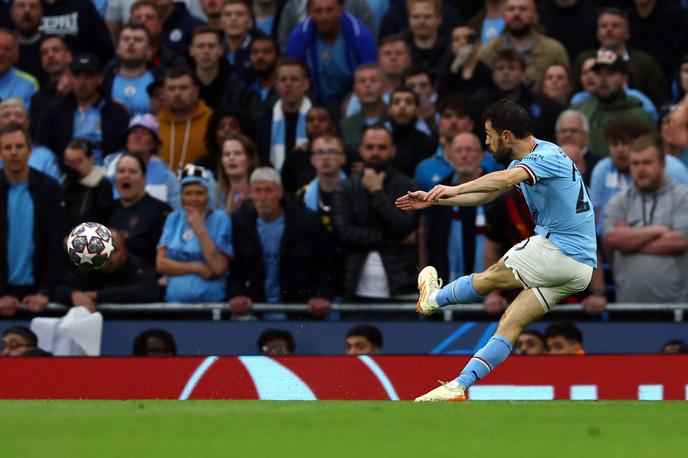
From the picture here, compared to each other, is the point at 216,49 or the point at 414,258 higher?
the point at 216,49

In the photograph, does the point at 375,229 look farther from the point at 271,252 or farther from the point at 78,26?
the point at 78,26

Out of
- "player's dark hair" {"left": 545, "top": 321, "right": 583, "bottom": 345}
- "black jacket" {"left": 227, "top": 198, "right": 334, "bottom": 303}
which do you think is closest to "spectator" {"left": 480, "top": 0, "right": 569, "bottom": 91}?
"black jacket" {"left": 227, "top": 198, "right": 334, "bottom": 303}

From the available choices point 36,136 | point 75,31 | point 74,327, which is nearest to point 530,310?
point 74,327

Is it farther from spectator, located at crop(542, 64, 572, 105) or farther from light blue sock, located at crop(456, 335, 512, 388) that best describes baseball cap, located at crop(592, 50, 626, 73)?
light blue sock, located at crop(456, 335, 512, 388)

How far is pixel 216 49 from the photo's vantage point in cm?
1611

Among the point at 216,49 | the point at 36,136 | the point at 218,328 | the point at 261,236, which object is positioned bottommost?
the point at 218,328

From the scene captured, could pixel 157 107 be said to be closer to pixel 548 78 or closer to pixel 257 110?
pixel 257 110

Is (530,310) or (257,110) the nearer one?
(530,310)

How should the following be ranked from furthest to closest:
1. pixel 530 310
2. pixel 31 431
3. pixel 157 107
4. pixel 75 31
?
pixel 75 31
pixel 157 107
pixel 530 310
pixel 31 431

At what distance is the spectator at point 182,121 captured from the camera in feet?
50.9

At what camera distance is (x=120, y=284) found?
14.1 meters

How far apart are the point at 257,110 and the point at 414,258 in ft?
10.2

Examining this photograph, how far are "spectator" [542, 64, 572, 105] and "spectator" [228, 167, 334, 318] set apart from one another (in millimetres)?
3091

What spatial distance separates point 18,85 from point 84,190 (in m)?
2.96
